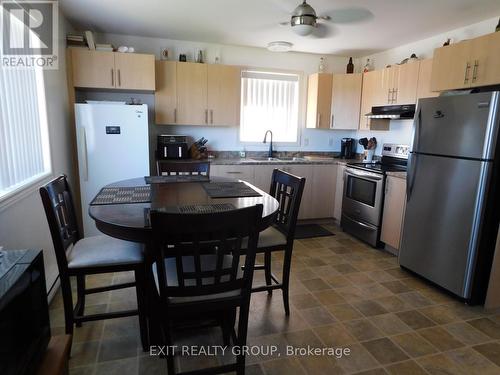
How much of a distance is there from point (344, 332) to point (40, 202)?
2.36m

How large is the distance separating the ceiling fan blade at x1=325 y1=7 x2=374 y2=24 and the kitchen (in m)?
0.02

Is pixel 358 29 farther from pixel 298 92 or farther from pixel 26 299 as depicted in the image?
pixel 26 299

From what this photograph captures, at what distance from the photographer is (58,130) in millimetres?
2967

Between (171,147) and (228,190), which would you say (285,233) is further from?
(171,147)

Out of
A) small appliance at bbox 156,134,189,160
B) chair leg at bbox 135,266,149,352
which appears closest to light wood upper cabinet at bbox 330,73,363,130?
small appliance at bbox 156,134,189,160

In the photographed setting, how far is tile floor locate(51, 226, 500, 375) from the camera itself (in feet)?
5.91

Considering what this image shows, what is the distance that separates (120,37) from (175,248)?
338 cm

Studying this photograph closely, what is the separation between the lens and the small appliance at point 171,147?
12.3ft

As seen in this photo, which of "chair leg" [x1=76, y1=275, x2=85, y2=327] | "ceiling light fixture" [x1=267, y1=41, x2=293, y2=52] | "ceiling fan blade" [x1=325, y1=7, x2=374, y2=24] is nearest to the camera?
"chair leg" [x1=76, y1=275, x2=85, y2=327]

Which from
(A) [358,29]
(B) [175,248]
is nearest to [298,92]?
(A) [358,29]

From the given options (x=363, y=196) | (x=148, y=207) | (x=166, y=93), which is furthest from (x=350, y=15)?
(x=148, y=207)

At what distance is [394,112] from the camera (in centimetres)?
361

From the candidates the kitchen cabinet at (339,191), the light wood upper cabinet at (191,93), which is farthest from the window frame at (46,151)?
the kitchen cabinet at (339,191)

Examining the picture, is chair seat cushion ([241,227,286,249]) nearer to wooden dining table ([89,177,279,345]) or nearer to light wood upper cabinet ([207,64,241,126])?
wooden dining table ([89,177,279,345])
